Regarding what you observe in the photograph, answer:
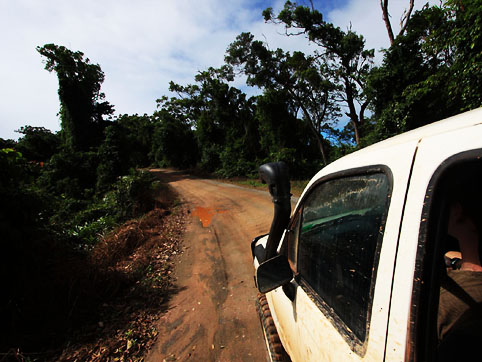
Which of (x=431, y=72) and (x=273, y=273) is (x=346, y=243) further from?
(x=431, y=72)

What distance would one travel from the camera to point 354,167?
1.04 meters

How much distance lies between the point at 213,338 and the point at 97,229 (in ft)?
21.1

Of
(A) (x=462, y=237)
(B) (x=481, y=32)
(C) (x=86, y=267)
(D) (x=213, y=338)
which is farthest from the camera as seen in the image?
(B) (x=481, y=32)

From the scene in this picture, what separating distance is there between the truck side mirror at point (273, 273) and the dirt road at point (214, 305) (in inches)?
67.7

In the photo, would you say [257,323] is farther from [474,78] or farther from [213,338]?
[474,78]

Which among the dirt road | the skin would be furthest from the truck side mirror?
the dirt road

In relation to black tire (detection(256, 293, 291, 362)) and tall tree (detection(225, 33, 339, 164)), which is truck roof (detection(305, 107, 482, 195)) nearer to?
black tire (detection(256, 293, 291, 362))

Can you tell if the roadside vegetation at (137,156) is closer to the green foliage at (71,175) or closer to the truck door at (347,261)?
the green foliage at (71,175)

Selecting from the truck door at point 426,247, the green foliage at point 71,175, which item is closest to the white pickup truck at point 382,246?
the truck door at point 426,247

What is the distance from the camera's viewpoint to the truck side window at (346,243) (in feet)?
2.76

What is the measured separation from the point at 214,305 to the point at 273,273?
2.54m

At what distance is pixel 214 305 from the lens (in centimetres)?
334

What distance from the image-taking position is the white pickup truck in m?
0.65

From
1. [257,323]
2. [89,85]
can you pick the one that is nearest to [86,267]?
[257,323]
